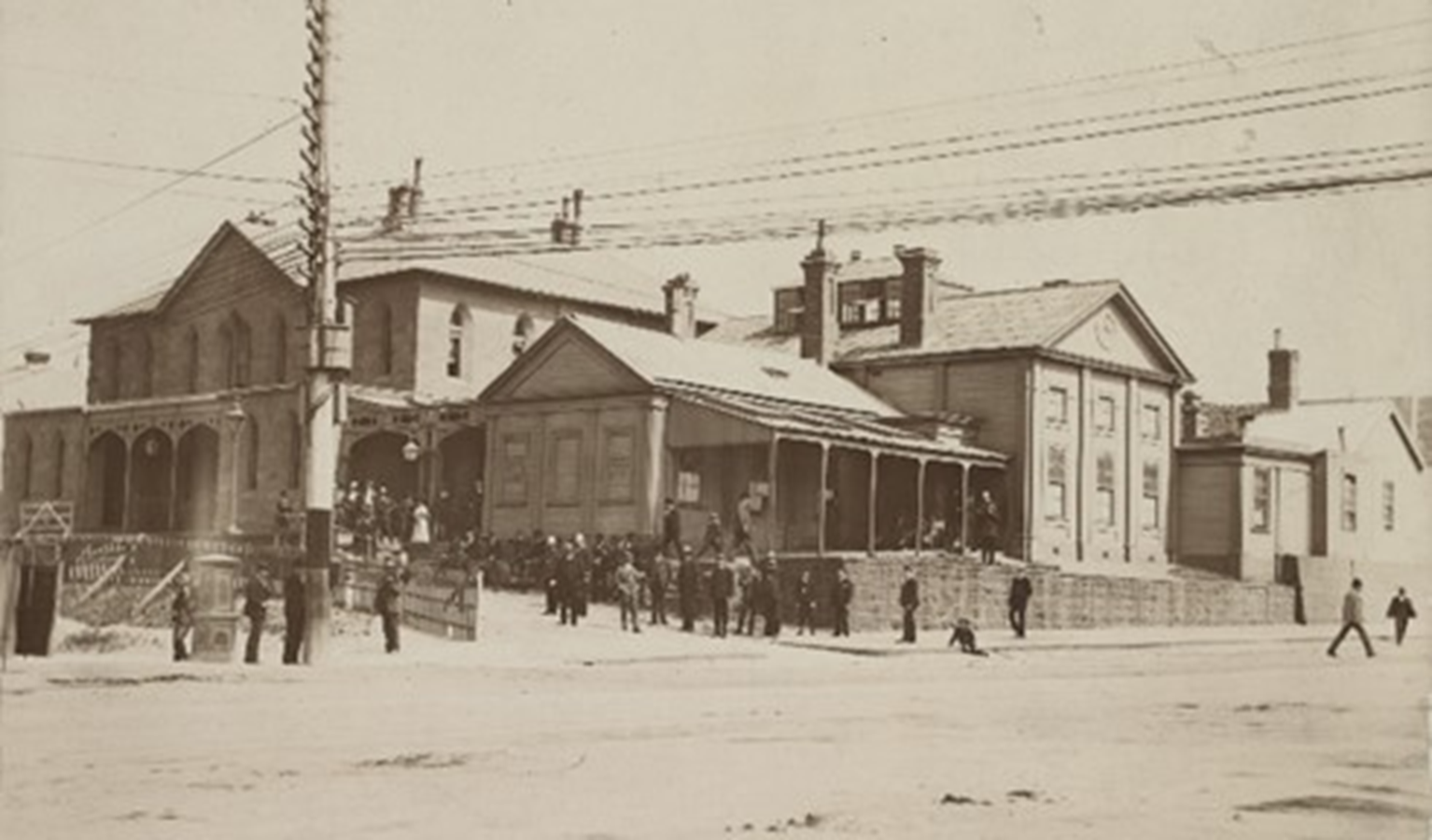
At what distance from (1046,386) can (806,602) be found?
1328 centimetres

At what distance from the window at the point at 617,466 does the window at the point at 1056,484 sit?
10.1 m

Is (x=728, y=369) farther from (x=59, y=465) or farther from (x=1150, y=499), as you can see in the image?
(x=59, y=465)

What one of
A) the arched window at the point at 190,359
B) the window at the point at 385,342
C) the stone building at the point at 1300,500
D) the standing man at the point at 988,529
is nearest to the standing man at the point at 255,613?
the stone building at the point at 1300,500

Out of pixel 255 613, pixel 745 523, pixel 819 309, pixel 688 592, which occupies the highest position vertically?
pixel 819 309

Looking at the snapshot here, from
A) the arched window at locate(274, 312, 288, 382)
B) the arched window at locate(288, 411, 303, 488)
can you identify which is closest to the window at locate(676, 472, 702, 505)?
the arched window at locate(288, 411, 303, 488)

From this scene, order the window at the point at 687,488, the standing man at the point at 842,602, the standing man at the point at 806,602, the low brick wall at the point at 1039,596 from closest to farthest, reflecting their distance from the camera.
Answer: the standing man at the point at 842,602 → the standing man at the point at 806,602 → the low brick wall at the point at 1039,596 → the window at the point at 687,488

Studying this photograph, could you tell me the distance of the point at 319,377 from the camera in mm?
20875

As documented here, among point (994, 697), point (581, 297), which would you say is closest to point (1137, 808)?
point (994, 697)

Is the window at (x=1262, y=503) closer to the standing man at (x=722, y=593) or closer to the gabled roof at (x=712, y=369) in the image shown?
the gabled roof at (x=712, y=369)

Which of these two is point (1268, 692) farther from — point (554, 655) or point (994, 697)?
point (554, 655)

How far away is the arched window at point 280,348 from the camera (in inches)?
1563

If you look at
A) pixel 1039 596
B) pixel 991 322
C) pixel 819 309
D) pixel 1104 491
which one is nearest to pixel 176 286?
pixel 819 309

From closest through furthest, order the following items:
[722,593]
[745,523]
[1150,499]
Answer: [722,593]
[745,523]
[1150,499]

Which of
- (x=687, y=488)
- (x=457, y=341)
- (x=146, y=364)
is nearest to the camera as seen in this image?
(x=687, y=488)
